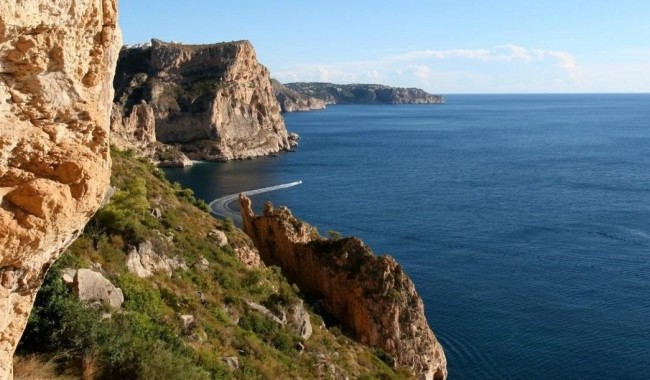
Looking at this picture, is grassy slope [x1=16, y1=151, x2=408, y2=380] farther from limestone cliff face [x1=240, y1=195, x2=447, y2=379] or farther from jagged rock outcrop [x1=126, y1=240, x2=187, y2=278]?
limestone cliff face [x1=240, y1=195, x2=447, y2=379]

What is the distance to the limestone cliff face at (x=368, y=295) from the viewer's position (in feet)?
101

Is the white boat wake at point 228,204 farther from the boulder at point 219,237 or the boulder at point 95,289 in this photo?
the boulder at point 95,289

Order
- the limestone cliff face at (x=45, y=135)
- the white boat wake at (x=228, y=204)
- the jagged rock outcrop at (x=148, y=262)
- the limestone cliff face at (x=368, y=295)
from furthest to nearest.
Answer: the white boat wake at (x=228, y=204), the limestone cliff face at (x=368, y=295), the jagged rock outcrop at (x=148, y=262), the limestone cliff face at (x=45, y=135)

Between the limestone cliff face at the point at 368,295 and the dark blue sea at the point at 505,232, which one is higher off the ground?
the limestone cliff face at the point at 368,295

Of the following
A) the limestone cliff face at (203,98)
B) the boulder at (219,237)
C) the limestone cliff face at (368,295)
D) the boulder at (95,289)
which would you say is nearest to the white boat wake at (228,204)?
the limestone cliff face at (368,295)

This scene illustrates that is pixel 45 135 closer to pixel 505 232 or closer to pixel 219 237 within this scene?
pixel 219 237

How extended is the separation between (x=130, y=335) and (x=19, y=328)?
19.5 feet

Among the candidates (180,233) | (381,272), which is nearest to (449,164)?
(381,272)

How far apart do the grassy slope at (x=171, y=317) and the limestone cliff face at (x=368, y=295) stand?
2361mm

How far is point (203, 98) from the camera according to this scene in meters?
138

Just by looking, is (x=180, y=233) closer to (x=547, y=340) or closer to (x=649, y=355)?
(x=547, y=340)

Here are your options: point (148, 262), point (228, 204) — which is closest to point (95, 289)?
point (148, 262)

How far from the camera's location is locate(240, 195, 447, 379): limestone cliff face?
3091 cm

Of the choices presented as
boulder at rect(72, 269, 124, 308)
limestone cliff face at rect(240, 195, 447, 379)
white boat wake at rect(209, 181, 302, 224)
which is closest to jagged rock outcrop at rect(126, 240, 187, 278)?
boulder at rect(72, 269, 124, 308)
